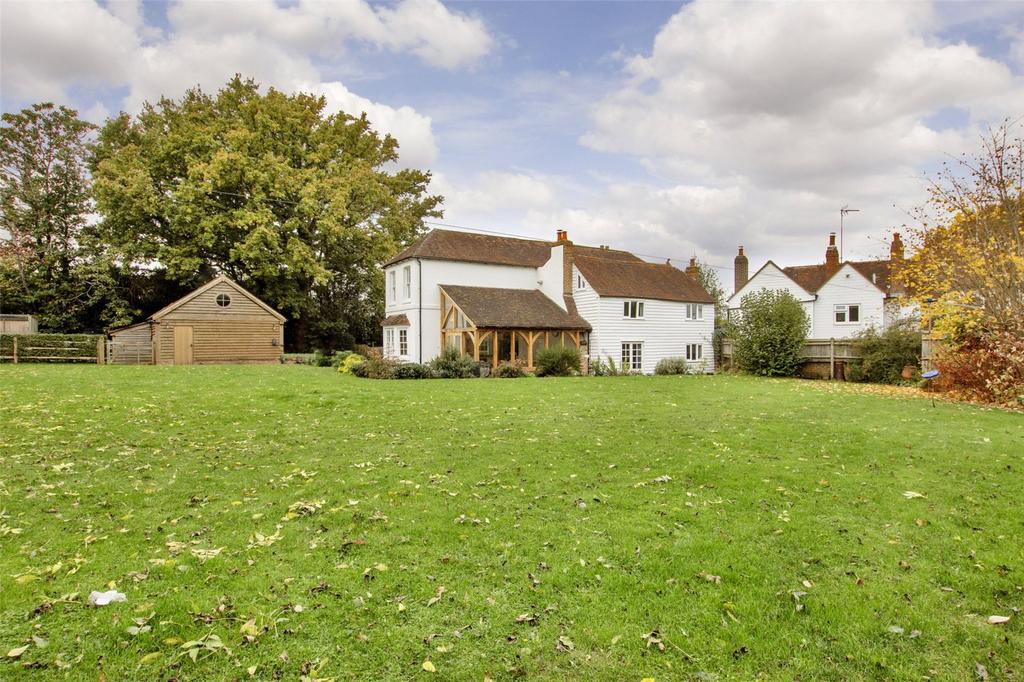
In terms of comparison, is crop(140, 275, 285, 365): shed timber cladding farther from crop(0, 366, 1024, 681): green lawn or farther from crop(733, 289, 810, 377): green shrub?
crop(733, 289, 810, 377): green shrub

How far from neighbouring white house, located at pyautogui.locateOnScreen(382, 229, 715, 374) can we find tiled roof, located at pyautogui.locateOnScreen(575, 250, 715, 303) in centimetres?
9

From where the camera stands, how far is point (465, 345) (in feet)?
101

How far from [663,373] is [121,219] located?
3499 cm

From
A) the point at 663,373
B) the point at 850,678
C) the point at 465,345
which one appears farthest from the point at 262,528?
the point at 663,373

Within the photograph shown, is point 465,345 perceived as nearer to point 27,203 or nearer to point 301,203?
point 301,203

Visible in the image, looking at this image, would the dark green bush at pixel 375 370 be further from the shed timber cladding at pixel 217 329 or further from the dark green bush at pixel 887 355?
the dark green bush at pixel 887 355

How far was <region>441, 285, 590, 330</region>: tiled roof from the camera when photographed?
2945 cm

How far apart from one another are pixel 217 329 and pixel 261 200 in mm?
8615

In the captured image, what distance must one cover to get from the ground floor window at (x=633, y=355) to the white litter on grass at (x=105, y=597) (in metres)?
29.8

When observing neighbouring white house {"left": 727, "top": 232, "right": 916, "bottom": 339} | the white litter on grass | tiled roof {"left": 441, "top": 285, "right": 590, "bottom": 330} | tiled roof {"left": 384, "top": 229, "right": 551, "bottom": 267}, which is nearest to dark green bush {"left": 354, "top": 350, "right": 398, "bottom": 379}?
tiled roof {"left": 441, "top": 285, "right": 590, "bottom": 330}

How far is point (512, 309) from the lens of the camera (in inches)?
1226

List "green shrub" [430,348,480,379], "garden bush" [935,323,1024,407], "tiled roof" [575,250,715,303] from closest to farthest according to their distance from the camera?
→ 1. "garden bush" [935,323,1024,407]
2. "green shrub" [430,348,480,379]
3. "tiled roof" [575,250,715,303]

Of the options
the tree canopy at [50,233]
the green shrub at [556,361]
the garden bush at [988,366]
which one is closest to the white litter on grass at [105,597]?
the garden bush at [988,366]

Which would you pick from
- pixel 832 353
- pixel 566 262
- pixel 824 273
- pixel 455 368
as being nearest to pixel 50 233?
pixel 455 368
